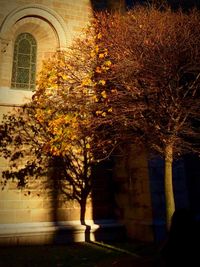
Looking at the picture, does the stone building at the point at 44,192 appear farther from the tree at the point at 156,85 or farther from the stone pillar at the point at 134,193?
the tree at the point at 156,85

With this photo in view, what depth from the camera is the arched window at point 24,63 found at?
8.49 meters

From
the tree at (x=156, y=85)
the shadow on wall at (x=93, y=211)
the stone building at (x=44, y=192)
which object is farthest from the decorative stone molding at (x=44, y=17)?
the shadow on wall at (x=93, y=211)

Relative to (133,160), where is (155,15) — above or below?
above

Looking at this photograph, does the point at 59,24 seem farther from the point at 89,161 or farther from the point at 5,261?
A: the point at 5,261

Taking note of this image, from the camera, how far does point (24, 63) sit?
Answer: 8.66 meters

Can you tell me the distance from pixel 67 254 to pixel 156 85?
4154 millimetres

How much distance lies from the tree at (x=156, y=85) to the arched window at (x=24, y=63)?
2623 mm

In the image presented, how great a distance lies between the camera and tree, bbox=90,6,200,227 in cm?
572

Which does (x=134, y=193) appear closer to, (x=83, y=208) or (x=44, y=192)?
(x=83, y=208)

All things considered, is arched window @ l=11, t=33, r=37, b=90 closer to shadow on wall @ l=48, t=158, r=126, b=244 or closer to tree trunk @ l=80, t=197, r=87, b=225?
shadow on wall @ l=48, t=158, r=126, b=244

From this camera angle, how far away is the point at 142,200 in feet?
24.2

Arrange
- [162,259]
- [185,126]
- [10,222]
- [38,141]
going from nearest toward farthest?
[162,259] → [185,126] → [10,222] → [38,141]

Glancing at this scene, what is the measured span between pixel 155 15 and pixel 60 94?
321cm

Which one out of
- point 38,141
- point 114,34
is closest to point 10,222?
point 38,141
